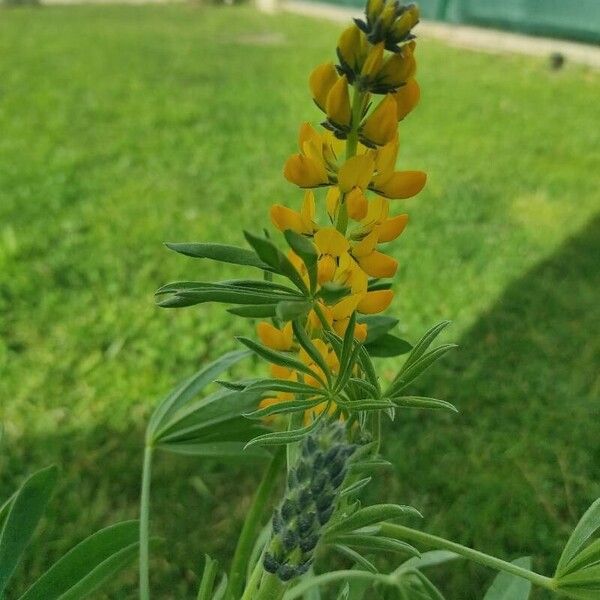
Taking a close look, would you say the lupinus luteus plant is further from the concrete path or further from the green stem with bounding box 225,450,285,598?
the concrete path

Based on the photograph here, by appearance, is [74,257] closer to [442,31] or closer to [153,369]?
[153,369]

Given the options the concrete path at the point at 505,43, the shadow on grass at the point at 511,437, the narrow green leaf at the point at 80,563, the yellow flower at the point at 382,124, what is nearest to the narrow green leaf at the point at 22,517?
the narrow green leaf at the point at 80,563

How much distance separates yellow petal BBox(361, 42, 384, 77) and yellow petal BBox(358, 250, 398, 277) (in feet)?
0.49

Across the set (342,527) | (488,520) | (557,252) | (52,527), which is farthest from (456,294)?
(342,527)

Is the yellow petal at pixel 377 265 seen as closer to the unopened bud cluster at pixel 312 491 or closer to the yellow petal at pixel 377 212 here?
the yellow petal at pixel 377 212

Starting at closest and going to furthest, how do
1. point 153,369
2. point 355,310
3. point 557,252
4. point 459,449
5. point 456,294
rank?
point 355,310
point 459,449
point 153,369
point 456,294
point 557,252

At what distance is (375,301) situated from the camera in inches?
25.5

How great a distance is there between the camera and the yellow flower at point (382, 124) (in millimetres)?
589

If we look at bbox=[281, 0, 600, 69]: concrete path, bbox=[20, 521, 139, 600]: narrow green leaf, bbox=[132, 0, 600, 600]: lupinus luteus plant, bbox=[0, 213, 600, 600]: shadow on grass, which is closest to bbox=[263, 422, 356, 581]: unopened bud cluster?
bbox=[132, 0, 600, 600]: lupinus luteus plant

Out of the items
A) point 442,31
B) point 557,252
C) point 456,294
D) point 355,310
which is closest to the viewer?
point 355,310

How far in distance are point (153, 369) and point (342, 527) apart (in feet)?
3.58

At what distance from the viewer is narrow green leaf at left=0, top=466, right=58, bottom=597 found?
829mm

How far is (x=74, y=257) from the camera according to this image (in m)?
2.13

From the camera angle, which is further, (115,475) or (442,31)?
(442,31)
